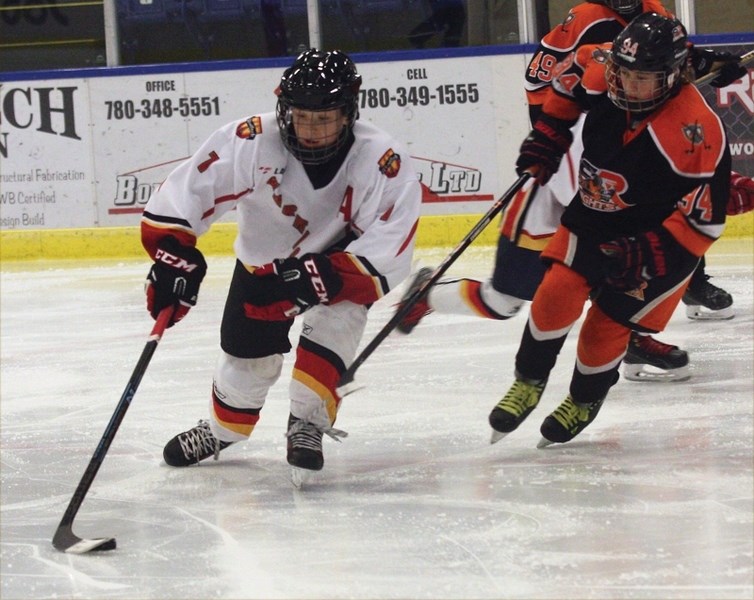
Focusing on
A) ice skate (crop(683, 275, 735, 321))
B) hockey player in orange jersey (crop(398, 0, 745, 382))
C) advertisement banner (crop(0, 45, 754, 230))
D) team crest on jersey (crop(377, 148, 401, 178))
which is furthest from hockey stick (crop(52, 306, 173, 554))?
advertisement banner (crop(0, 45, 754, 230))

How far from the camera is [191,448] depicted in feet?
9.03

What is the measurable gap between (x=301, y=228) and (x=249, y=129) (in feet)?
0.77

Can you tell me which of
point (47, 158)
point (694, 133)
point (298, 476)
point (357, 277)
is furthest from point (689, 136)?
point (47, 158)

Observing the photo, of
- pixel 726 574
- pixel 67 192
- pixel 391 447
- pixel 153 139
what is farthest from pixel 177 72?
pixel 726 574

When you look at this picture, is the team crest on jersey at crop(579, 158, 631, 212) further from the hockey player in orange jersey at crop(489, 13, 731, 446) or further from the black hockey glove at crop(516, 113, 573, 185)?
the black hockey glove at crop(516, 113, 573, 185)

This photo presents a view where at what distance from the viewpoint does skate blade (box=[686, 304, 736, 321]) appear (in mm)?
4199

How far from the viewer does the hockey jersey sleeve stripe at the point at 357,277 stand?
94.0 inches

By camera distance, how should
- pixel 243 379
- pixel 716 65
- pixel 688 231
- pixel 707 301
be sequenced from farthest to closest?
pixel 707 301 < pixel 716 65 < pixel 243 379 < pixel 688 231

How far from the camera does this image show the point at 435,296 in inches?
129

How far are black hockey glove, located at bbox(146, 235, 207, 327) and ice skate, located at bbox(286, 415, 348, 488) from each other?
0.36m

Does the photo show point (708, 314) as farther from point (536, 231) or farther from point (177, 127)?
point (177, 127)

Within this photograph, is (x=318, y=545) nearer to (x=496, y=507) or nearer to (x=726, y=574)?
(x=496, y=507)

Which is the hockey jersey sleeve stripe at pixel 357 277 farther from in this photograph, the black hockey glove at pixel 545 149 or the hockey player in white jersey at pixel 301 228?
the black hockey glove at pixel 545 149

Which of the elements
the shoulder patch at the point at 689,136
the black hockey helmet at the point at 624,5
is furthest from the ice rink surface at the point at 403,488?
the black hockey helmet at the point at 624,5
